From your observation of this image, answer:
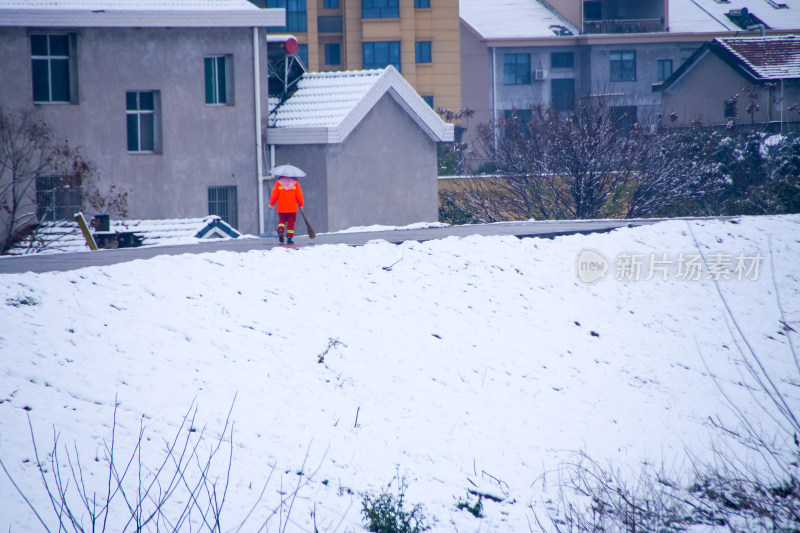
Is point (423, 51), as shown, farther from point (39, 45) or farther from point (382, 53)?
point (39, 45)

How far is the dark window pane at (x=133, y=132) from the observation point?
2438cm

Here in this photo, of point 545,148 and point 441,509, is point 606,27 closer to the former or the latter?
point 545,148

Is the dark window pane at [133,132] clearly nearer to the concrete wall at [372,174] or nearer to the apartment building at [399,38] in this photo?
the concrete wall at [372,174]

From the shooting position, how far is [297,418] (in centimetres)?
1048

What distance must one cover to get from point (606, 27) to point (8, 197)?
129ft

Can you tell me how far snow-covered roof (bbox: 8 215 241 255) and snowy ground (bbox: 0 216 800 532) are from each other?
7.02 meters

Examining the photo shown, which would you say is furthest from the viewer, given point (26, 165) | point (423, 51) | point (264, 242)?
point (423, 51)

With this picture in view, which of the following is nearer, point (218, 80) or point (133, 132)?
point (133, 132)

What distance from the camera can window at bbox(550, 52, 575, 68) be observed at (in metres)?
54.2

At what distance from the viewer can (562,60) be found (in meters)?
54.3

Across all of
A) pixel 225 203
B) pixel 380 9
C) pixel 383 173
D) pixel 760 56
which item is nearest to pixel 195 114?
pixel 225 203

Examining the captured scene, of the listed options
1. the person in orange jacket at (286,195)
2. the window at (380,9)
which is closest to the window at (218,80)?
the person in orange jacket at (286,195)

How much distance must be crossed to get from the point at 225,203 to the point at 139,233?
3.76 meters

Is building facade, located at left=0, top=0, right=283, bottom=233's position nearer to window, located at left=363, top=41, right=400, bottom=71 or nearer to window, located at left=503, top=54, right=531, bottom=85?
window, located at left=363, top=41, right=400, bottom=71
